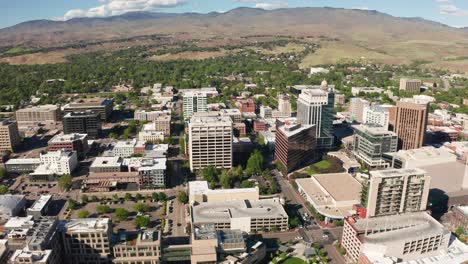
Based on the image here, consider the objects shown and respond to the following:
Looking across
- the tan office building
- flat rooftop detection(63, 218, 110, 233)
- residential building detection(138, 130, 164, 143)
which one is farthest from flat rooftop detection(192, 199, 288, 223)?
residential building detection(138, 130, 164, 143)

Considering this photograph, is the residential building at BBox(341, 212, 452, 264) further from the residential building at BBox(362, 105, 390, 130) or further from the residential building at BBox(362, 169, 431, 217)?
the residential building at BBox(362, 105, 390, 130)

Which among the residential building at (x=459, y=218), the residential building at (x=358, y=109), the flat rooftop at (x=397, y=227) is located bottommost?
the residential building at (x=459, y=218)

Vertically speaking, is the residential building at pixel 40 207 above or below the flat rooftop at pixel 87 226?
below

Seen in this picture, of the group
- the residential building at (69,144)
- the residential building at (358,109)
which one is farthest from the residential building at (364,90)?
the residential building at (69,144)

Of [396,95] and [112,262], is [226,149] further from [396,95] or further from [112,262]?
[396,95]

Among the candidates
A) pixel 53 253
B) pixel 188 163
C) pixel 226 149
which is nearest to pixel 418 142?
pixel 226 149

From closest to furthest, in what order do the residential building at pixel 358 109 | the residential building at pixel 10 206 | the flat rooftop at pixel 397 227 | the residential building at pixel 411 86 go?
the flat rooftop at pixel 397 227 < the residential building at pixel 10 206 < the residential building at pixel 358 109 < the residential building at pixel 411 86

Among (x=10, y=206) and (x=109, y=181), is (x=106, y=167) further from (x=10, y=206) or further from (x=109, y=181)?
(x=10, y=206)

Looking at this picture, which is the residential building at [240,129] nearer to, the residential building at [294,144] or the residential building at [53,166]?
the residential building at [294,144]
